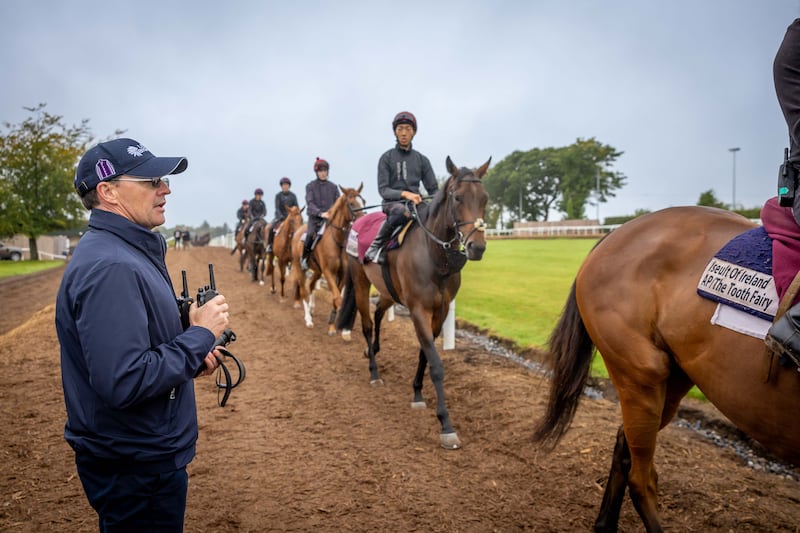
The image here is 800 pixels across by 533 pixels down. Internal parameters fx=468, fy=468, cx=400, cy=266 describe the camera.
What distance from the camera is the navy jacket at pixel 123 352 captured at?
155cm

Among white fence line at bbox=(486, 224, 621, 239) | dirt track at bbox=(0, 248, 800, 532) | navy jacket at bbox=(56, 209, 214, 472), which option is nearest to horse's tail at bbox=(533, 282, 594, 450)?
dirt track at bbox=(0, 248, 800, 532)

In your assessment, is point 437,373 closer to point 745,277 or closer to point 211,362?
point 745,277

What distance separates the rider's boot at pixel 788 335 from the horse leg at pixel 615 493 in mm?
1416

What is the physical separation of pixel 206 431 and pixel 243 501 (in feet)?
4.57

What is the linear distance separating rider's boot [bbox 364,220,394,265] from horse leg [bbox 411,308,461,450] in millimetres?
1027

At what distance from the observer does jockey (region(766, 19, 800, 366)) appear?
2.10 m

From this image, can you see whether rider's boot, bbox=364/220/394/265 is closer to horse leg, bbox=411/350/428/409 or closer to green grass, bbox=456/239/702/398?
horse leg, bbox=411/350/428/409

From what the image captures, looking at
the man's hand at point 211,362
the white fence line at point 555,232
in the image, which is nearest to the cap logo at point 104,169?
the man's hand at point 211,362

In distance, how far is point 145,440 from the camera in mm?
1700

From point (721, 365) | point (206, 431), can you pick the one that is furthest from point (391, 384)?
point (721, 365)

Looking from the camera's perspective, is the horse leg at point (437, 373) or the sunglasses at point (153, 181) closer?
the sunglasses at point (153, 181)

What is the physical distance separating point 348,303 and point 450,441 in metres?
4.01

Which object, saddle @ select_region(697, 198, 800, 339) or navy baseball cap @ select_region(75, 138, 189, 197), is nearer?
navy baseball cap @ select_region(75, 138, 189, 197)

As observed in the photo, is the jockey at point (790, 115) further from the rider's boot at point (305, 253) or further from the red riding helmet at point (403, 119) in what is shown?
the rider's boot at point (305, 253)
